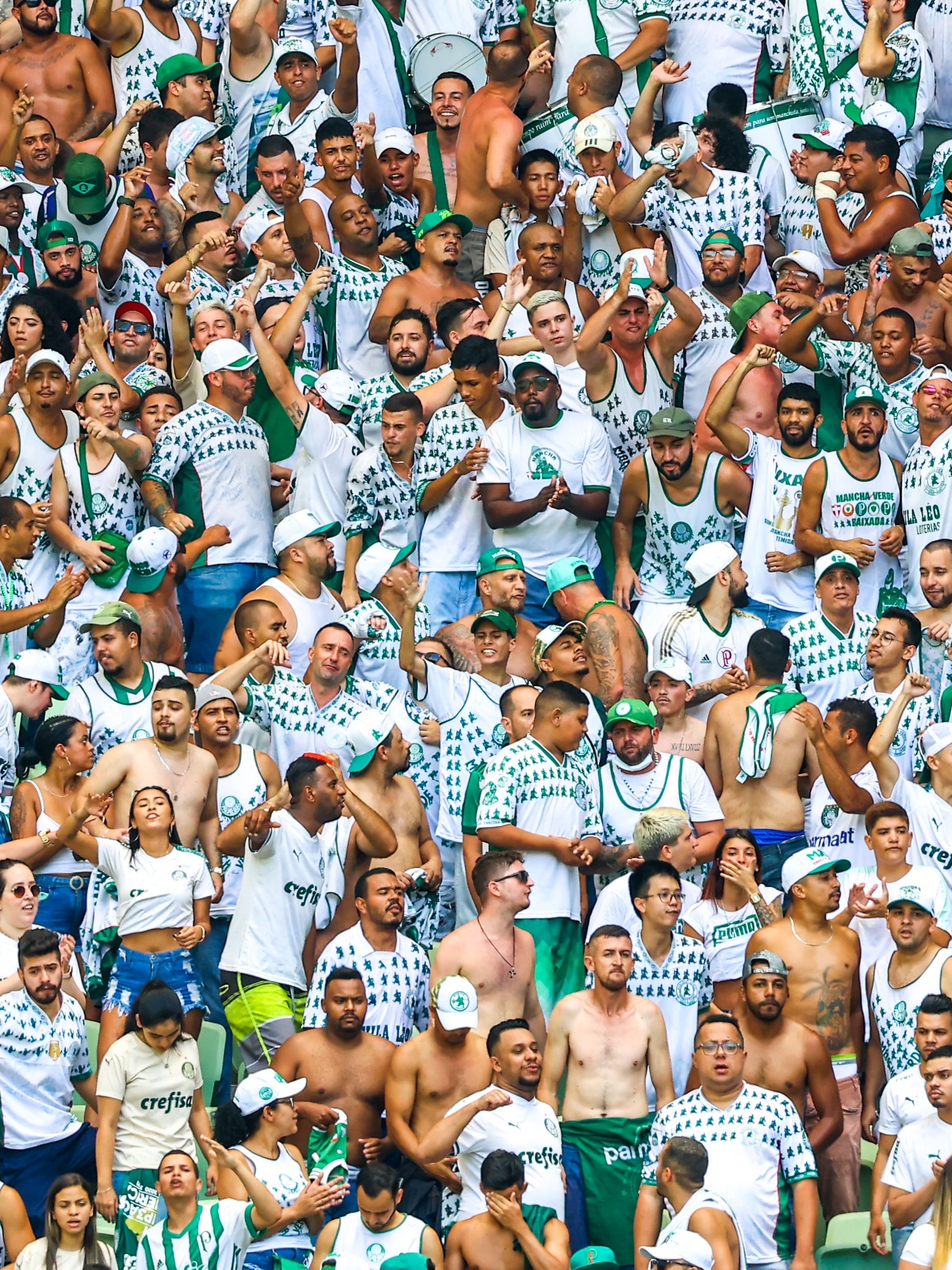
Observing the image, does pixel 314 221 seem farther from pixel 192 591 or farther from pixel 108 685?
pixel 108 685

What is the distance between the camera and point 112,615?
13953mm

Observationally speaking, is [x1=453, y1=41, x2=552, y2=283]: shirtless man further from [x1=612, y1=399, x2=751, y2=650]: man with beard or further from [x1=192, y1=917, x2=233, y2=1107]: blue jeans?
[x1=192, y1=917, x2=233, y2=1107]: blue jeans

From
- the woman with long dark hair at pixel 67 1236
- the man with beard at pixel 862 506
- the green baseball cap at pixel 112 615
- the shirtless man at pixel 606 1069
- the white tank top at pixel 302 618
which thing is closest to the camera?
the woman with long dark hair at pixel 67 1236

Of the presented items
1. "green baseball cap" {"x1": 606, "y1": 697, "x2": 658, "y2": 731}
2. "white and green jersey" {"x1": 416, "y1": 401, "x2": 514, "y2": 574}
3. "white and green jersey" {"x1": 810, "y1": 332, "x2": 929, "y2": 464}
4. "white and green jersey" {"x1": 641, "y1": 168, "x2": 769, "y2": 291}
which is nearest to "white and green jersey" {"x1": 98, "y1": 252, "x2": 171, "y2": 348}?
"white and green jersey" {"x1": 416, "y1": 401, "x2": 514, "y2": 574}

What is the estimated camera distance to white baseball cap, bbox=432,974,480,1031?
12078 millimetres

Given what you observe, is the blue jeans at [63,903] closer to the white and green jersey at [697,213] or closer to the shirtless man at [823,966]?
the shirtless man at [823,966]

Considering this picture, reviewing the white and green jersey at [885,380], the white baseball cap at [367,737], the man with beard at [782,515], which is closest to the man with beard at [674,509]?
the man with beard at [782,515]

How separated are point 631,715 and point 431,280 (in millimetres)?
4045

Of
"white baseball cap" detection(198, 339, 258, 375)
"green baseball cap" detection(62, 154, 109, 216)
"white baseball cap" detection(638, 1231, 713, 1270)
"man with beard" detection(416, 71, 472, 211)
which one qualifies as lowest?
"white baseball cap" detection(638, 1231, 713, 1270)

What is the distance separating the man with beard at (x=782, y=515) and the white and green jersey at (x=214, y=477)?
255 centimetres

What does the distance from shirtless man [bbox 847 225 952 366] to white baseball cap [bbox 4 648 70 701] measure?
4945mm

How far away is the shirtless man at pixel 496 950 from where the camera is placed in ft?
41.3

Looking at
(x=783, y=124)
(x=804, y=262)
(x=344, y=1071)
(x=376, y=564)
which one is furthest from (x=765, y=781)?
(x=783, y=124)

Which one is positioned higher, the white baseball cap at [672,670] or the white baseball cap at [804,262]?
the white baseball cap at [804,262]
